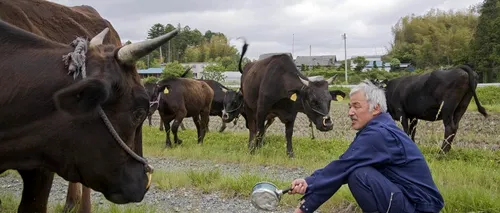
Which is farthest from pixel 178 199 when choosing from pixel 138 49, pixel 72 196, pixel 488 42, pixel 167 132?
pixel 488 42

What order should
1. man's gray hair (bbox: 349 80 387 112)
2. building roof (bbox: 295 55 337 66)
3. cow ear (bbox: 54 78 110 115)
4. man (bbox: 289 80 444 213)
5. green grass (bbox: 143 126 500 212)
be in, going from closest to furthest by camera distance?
cow ear (bbox: 54 78 110 115) → man (bbox: 289 80 444 213) → man's gray hair (bbox: 349 80 387 112) → green grass (bbox: 143 126 500 212) → building roof (bbox: 295 55 337 66)

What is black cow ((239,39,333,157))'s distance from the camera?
421 inches

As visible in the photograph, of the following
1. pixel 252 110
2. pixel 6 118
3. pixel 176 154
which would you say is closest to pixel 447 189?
pixel 6 118

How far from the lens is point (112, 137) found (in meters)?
3.25

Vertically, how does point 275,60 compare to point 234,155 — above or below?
above

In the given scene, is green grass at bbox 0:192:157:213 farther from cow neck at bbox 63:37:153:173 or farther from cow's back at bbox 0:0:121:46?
cow neck at bbox 63:37:153:173

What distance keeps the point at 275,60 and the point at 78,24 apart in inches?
280

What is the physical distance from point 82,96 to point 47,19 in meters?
2.29

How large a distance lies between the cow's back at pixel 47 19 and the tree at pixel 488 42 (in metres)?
36.3

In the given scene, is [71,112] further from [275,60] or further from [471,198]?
[275,60]

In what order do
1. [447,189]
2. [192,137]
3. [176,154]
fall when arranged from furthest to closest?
[192,137] < [176,154] < [447,189]

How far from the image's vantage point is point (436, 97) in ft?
39.9

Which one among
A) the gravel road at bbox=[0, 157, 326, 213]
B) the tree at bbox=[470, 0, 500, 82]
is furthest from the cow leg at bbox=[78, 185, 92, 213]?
the tree at bbox=[470, 0, 500, 82]

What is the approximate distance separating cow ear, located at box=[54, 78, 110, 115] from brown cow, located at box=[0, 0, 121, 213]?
156 centimetres
